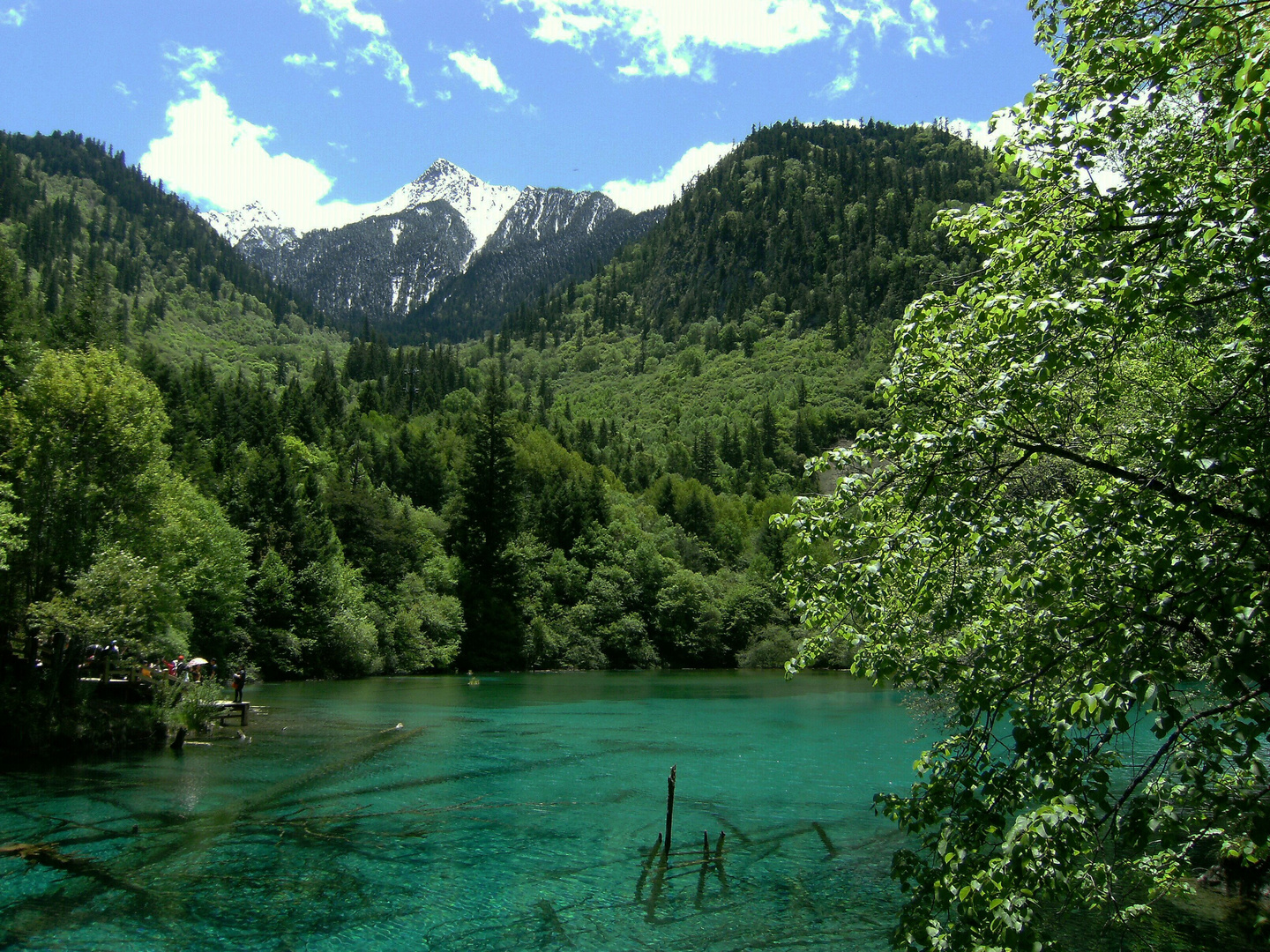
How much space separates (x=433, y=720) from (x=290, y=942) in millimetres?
29464

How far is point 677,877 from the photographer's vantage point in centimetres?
1961

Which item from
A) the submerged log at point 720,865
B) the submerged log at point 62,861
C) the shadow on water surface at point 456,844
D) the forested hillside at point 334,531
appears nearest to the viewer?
the shadow on water surface at point 456,844

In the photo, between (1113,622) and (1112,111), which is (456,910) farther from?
(1112,111)

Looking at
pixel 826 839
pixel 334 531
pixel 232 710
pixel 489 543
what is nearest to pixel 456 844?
pixel 826 839

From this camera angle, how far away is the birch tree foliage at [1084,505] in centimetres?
575

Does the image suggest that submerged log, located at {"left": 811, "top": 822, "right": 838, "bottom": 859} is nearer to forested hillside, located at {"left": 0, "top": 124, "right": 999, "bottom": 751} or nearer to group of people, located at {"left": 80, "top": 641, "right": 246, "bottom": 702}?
forested hillside, located at {"left": 0, "top": 124, "right": 999, "bottom": 751}

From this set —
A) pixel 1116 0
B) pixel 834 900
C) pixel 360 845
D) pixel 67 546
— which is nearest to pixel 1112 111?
pixel 1116 0

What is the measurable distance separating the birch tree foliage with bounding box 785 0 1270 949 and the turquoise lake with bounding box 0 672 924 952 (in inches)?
436

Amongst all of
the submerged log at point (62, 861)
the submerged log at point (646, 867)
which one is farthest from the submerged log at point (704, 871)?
the submerged log at point (62, 861)

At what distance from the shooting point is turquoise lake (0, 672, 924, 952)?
16.3m

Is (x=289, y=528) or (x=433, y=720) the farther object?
(x=289, y=528)

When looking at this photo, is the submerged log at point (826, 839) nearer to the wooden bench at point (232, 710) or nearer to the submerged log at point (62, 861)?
the submerged log at point (62, 861)

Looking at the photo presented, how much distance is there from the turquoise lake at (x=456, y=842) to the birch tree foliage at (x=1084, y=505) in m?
11.1

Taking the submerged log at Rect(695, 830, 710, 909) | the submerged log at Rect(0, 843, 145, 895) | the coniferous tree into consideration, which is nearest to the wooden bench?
the submerged log at Rect(0, 843, 145, 895)
